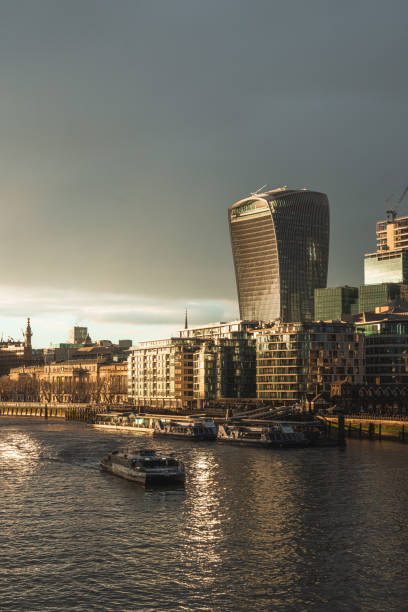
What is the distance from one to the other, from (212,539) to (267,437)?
293 feet

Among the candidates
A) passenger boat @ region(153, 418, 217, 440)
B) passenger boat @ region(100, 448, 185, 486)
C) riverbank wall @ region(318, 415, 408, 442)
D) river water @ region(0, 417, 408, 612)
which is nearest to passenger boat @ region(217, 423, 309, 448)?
passenger boat @ region(153, 418, 217, 440)

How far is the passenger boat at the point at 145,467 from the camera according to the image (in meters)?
110

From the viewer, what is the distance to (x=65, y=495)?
100 metres

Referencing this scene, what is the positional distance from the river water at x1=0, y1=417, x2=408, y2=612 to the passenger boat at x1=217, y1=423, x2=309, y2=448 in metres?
32.7

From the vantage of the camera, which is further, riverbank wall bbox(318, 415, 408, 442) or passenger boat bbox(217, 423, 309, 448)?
riverbank wall bbox(318, 415, 408, 442)

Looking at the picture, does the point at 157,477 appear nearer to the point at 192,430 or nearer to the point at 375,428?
the point at 192,430

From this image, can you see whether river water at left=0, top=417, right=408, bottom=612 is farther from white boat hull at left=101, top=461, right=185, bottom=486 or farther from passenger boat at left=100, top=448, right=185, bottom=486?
passenger boat at left=100, top=448, right=185, bottom=486

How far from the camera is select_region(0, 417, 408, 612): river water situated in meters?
58.8

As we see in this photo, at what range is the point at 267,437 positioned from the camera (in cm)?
16388

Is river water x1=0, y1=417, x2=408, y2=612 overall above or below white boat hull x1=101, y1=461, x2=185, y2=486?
below

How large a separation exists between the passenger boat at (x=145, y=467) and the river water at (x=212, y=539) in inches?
82.2

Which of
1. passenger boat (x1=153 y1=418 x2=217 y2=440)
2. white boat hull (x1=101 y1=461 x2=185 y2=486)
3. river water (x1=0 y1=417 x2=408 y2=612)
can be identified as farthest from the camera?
passenger boat (x1=153 y1=418 x2=217 y2=440)

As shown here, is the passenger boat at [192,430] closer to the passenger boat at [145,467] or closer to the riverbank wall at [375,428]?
the riverbank wall at [375,428]

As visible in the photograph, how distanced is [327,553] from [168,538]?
15522 millimetres
